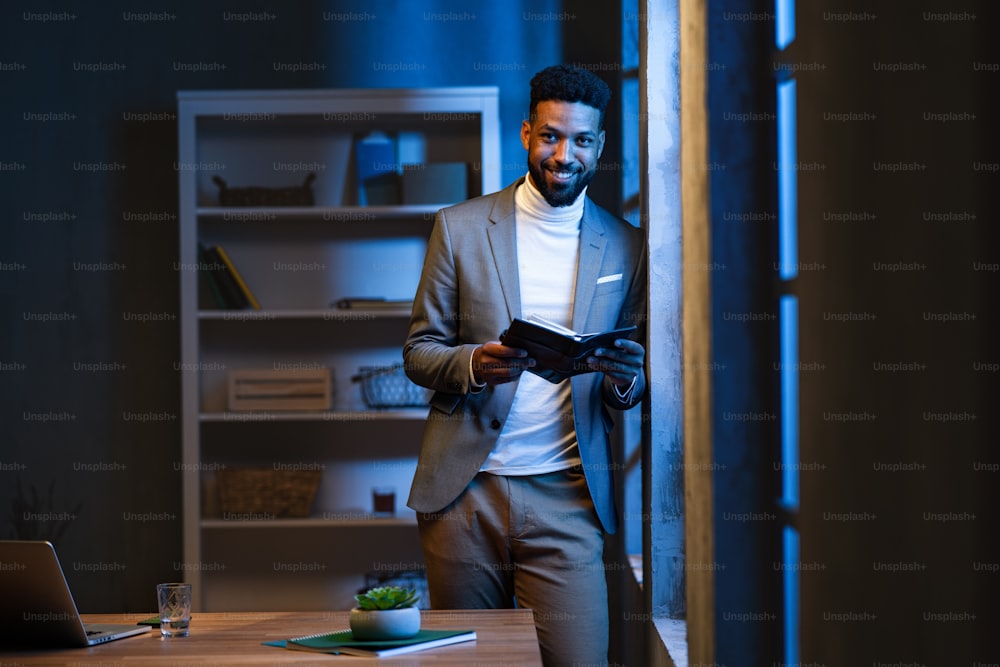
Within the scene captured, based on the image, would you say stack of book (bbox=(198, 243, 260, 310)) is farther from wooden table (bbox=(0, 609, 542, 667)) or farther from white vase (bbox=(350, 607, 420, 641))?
white vase (bbox=(350, 607, 420, 641))

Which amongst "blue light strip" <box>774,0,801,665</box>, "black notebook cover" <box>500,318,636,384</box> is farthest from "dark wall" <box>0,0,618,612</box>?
"blue light strip" <box>774,0,801,665</box>

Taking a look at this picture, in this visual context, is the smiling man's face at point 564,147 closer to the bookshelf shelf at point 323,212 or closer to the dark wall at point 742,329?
the dark wall at point 742,329

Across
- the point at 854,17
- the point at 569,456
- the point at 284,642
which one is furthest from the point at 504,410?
the point at 854,17

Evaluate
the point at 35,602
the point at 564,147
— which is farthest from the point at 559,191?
the point at 35,602

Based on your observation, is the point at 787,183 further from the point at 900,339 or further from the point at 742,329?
the point at 900,339

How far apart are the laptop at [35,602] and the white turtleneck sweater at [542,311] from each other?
1.06m

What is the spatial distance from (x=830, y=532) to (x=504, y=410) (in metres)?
0.98

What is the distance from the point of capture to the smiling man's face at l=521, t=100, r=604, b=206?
8.75 feet

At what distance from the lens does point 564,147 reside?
266 centimetres

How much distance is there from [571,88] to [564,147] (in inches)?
5.6

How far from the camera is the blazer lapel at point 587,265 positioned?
268 cm

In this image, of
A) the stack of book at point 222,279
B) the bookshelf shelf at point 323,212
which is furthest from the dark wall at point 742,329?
the stack of book at point 222,279

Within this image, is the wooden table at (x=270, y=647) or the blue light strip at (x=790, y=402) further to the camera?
the blue light strip at (x=790, y=402)

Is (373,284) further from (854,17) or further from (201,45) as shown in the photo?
(854,17)
